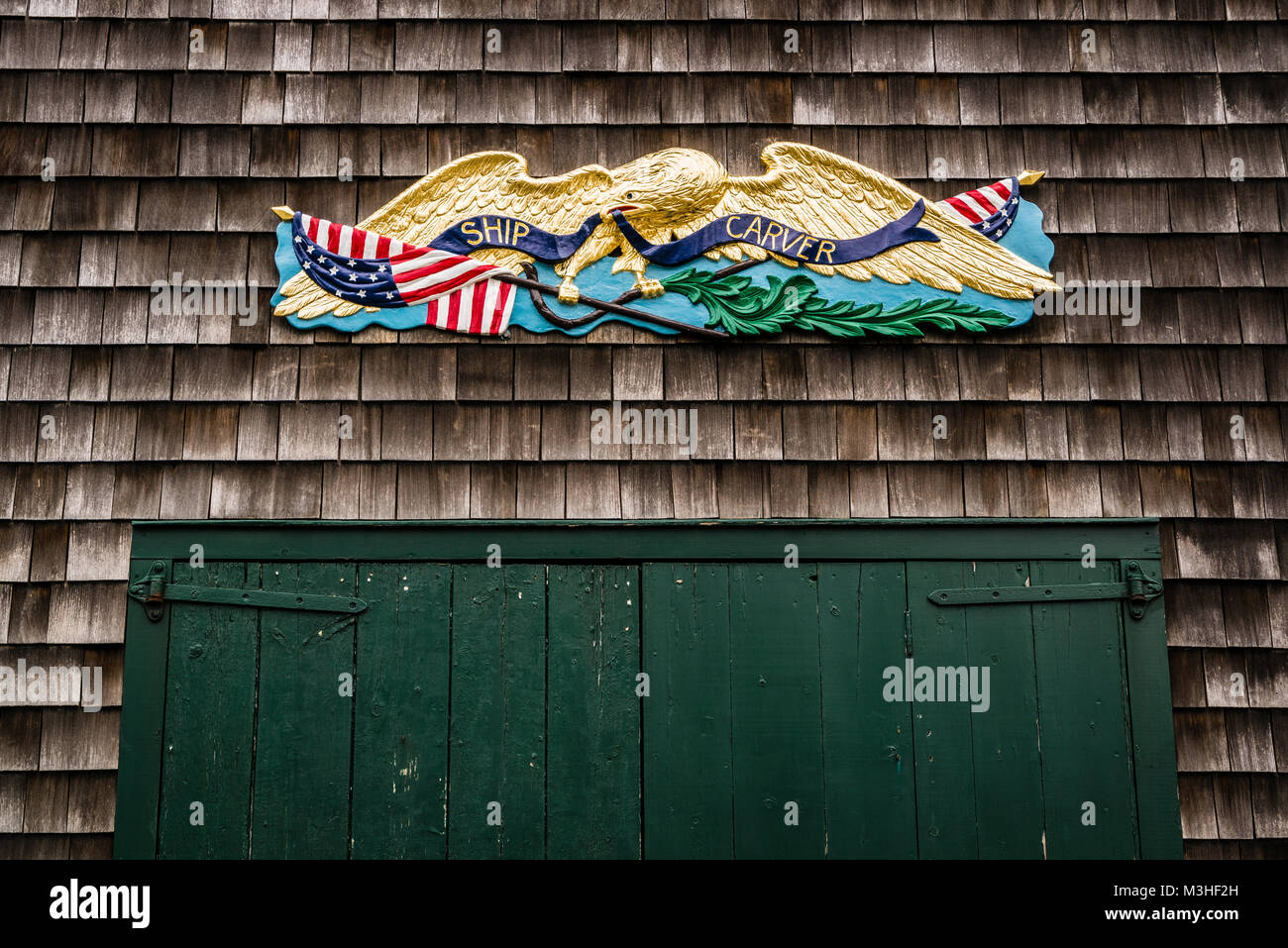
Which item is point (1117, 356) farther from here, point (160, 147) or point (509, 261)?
point (160, 147)

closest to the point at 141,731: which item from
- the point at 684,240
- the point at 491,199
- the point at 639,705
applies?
the point at 639,705

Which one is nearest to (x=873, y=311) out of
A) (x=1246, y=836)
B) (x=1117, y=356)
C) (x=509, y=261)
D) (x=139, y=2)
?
(x=1117, y=356)

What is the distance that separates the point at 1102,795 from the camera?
4086mm

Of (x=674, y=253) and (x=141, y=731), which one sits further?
(x=674, y=253)

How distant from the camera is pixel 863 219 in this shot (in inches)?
178

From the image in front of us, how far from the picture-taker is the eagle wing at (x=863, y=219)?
448cm

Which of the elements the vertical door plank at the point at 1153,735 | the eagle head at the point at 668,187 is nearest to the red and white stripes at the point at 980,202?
the eagle head at the point at 668,187

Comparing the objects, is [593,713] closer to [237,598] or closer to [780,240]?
[237,598]

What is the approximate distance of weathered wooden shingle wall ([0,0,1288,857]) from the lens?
4.29 meters

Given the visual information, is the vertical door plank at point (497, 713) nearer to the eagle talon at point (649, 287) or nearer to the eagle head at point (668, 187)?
the eagle talon at point (649, 287)

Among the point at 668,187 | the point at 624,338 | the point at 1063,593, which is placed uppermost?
the point at 668,187

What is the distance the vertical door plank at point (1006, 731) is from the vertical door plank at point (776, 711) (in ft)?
1.97

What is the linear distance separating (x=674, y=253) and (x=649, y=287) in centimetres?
18
